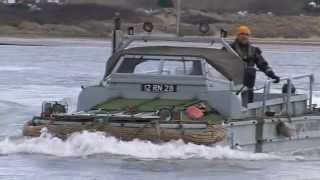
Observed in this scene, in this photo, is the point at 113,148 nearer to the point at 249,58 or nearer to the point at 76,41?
the point at 249,58

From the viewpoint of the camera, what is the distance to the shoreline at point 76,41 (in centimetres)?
7560

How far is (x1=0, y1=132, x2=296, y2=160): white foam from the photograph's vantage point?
16.1 metres

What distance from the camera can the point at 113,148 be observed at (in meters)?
16.2

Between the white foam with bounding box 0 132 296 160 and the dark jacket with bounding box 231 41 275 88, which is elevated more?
the dark jacket with bounding box 231 41 275 88

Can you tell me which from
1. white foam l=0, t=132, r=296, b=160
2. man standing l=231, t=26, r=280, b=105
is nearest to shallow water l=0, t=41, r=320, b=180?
white foam l=0, t=132, r=296, b=160

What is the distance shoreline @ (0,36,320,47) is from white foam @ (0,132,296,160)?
187 ft

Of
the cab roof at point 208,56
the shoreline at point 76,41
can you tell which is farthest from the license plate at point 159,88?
the shoreline at point 76,41

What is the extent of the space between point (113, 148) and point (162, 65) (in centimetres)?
225

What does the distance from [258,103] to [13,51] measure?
44.9m

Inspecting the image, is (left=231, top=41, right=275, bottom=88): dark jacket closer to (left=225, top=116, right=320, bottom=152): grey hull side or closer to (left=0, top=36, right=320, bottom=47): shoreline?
(left=225, top=116, right=320, bottom=152): grey hull side

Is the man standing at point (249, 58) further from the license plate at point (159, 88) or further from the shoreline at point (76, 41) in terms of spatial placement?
the shoreline at point (76, 41)

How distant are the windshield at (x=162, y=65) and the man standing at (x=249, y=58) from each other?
91 centimetres

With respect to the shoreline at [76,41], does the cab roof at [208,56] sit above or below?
below

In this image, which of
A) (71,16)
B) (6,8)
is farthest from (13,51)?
(6,8)
